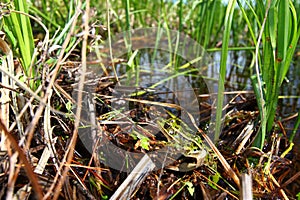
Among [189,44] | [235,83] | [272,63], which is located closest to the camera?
[272,63]

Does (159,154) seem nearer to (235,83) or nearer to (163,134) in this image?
(163,134)

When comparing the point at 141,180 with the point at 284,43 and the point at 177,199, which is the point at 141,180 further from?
the point at 284,43

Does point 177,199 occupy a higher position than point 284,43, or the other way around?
point 284,43

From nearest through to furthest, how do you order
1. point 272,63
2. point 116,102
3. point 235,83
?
point 272,63
point 116,102
point 235,83

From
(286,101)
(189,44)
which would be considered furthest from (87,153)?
(189,44)

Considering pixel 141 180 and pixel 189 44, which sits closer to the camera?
pixel 141 180

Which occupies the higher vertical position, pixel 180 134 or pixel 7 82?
pixel 7 82

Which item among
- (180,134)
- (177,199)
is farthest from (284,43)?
(177,199)

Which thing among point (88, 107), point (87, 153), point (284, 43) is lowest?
point (87, 153)

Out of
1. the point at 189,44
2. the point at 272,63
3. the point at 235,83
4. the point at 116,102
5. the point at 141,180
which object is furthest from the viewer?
the point at 189,44
